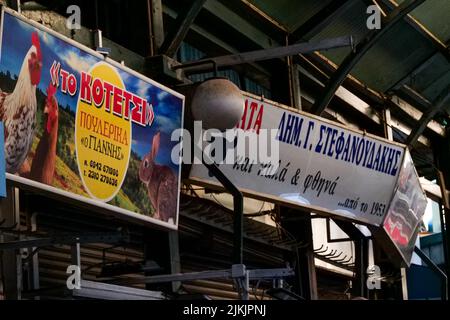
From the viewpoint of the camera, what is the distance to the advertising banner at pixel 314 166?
1073 centimetres

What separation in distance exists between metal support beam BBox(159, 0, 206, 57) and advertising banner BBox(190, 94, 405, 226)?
0.94 meters

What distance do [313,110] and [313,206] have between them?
185 cm

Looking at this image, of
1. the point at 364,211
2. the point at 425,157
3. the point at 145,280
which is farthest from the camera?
the point at 425,157

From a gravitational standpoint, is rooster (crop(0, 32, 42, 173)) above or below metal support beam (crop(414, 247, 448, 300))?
above

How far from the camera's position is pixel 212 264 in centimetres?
1345

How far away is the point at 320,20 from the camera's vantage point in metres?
14.0

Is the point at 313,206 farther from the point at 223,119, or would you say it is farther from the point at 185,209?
the point at 223,119

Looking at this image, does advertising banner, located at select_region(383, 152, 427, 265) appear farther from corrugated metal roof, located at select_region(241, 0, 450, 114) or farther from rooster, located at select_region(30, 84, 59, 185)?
rooster, located at select_region(30, 84, 59, 185)

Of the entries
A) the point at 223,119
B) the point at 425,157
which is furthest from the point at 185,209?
the point at 425,157

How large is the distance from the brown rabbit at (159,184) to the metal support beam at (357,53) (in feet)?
14.7

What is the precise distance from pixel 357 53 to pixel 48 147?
6.41m

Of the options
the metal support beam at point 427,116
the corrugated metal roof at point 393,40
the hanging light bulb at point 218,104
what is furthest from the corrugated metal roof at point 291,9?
the hanging light bulb at point 218,104

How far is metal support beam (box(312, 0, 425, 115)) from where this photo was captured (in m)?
13.1

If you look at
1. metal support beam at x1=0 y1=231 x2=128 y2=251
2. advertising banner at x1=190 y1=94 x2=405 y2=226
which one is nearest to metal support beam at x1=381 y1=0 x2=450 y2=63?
advertising banner at x1=190 y1=94 x2=405 y2=226
